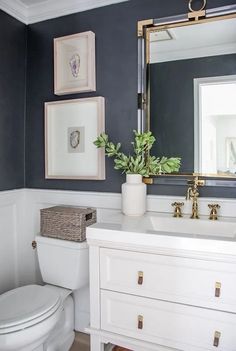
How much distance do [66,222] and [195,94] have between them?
1.09m

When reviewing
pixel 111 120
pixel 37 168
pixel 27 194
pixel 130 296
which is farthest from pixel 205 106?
pixel 27 194

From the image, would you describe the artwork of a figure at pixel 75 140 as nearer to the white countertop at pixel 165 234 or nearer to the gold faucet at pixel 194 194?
the white countertop at pixel 165 234

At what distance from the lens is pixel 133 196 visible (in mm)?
1679

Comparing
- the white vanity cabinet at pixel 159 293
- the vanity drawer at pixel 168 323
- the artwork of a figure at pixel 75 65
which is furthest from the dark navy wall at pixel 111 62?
the vanity drawer at pixel 168 323

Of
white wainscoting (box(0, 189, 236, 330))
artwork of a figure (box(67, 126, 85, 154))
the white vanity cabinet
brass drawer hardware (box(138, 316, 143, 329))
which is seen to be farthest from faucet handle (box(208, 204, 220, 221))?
artwork of a figure (box(67, 126, 85, 154))

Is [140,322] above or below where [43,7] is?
below

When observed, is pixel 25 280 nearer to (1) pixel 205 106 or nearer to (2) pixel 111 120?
(2) pixel 111 120

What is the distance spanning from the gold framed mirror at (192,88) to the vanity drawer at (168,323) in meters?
0.75

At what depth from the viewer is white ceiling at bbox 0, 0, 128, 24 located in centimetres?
195

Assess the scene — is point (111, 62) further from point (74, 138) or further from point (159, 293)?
point (159, 293)

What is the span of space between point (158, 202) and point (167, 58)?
89 cm

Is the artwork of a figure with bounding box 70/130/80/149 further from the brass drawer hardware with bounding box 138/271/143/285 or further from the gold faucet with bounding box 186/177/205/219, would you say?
the brass drawer hardware with bounding box 138/271/143/285

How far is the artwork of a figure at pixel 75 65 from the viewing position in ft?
6.45

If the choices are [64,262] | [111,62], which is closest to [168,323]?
[64,262]
